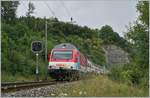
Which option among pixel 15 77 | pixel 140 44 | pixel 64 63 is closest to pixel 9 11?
pixel 64 63

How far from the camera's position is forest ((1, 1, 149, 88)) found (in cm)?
1723

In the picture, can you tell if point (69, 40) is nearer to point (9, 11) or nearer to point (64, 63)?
point (9, 11)

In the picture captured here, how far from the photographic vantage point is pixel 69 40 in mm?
67125

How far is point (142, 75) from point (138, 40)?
1.39 metres

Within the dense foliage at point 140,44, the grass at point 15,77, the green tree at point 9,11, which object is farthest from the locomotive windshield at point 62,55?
the green tree at point 9,11

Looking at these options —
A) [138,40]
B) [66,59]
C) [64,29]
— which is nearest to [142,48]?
[138,40]

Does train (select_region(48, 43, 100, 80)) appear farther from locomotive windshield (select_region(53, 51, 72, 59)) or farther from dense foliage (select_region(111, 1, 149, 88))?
dense foliage (select_region(111, 1, 149, 88))

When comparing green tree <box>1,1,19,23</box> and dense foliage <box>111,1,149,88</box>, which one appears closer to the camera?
dense foliage <box>111,1,149,88</box>

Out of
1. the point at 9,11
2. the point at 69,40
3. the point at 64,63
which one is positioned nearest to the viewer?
the point at 64,63

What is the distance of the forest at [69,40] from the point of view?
17234 millimetres

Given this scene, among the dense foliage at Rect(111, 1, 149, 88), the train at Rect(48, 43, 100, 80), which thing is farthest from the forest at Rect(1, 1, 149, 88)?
the train at Rect(48, 43, 100, 80)

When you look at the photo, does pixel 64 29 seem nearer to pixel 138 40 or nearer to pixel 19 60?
pixel 19 60

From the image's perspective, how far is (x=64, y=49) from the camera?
114ft

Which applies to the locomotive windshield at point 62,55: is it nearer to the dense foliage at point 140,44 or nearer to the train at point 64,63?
the train at point 64,63
